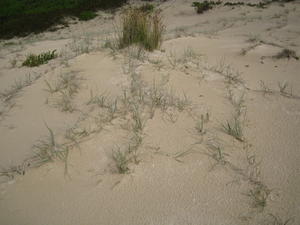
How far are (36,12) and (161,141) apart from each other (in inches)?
434

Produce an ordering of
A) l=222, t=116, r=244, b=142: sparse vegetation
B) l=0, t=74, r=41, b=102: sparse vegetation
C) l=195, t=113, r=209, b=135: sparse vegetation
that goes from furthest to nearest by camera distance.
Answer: l=0, t=74, r=41, b=102: sparse vegetation → l=195, t=113, r=209, b=135: sparse vegetation → l=222, t=116, r=244, b=142: sparse vegetation

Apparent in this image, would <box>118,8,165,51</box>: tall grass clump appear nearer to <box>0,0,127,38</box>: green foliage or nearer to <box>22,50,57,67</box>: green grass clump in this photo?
<box>22,50,57,67</box>: green grass clump

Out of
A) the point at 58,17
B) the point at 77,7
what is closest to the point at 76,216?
the point at 58,17

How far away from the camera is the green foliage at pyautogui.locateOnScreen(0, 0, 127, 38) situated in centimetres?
1024

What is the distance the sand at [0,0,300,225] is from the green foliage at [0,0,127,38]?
22.4 ft

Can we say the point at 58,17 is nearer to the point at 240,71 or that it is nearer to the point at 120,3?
the point at 120,3

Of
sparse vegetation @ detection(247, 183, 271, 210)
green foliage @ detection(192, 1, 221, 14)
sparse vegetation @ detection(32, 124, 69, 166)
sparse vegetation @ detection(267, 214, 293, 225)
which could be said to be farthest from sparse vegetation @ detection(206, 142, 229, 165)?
green foliage @ detection(192, 1, 221, 14)

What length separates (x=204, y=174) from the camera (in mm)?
2109

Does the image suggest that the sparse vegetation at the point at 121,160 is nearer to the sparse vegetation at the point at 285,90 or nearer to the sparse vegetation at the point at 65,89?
the sparse vegetation at the point at 65,89

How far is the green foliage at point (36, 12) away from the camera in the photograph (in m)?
10.2

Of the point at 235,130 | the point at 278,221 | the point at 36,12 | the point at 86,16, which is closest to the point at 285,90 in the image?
the point at 235,130

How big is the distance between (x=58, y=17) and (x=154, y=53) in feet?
27.1

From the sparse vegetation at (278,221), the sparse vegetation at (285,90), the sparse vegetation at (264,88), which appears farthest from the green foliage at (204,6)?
the sparse vegetation at (278,221)

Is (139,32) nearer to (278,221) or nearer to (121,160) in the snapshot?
(121,160)
